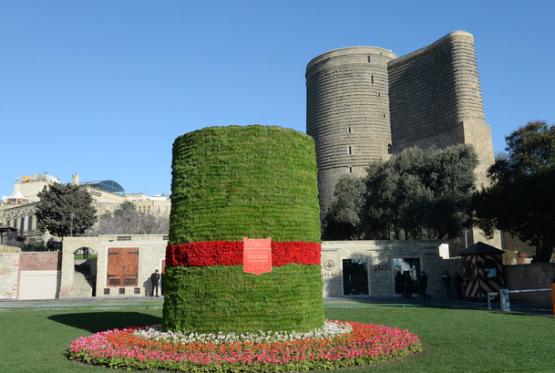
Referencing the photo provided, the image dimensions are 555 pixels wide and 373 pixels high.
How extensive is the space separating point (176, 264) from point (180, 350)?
233cm

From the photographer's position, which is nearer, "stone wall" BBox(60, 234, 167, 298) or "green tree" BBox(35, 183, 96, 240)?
"stone wall" BBox(60, 234, 167, 298)

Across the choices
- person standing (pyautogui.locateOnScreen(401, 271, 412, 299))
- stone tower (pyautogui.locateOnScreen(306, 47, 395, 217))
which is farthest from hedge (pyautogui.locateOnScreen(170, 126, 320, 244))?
stone tower (pyautogui.locateOnScreen(306, 47, 395, 217))

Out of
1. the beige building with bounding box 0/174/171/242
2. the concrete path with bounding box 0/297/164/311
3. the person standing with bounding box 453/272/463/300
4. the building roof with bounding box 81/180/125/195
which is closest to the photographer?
the concrete path with bounding box 0/297/164/311

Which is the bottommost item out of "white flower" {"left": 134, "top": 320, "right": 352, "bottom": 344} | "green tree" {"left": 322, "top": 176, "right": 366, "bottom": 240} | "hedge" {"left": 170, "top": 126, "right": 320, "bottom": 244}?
"white flower" {"left": 134, "top": 320, "right": 352, "bottom": 344}

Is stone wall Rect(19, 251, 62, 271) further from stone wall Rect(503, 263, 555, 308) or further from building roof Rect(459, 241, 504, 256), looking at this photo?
stone wall Rect(503, 263, 555, 308)

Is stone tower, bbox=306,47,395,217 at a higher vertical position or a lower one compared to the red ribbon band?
higher

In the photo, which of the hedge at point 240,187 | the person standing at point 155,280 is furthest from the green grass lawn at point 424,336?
the person standing at point 155,280

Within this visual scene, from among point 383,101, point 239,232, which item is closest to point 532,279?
point 239,232

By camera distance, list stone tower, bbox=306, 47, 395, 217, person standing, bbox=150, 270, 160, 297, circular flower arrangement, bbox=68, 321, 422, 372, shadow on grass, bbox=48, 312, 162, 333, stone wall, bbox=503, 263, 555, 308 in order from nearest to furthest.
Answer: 1. circular flower arrangement, bbox=68, 321, 422, 372
2. shadow on grass, bbox=48, 312, 162, 333
3. stone wall, bbox=503, 263, 555, 308
4. person standing, bbox=150, 270, 160, 297
5. stone tower, bbox=306, 47, 395, 217

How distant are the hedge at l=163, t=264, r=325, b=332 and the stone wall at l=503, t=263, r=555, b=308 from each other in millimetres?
14668

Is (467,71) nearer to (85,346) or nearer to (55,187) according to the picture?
(55,187)

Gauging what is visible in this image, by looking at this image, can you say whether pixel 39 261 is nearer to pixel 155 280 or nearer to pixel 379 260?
pixel 155 280

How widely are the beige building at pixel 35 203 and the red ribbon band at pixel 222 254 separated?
239 ft

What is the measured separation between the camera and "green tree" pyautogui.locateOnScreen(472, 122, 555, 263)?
22469 mm
